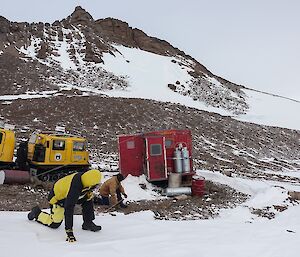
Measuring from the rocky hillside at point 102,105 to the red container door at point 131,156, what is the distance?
354cm

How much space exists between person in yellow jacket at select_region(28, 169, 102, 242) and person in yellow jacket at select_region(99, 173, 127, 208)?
3.27 metres

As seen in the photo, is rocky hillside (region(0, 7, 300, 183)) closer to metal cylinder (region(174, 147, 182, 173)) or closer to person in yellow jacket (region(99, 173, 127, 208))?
metal cylinder (region(174, 147, 182, 173))

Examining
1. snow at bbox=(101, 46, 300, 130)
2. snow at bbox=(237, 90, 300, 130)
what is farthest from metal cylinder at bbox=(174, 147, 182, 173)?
snow at bbox=(237, 90, 300, 130)

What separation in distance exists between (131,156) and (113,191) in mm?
4049

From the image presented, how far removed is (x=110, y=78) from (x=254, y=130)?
18.6 metres

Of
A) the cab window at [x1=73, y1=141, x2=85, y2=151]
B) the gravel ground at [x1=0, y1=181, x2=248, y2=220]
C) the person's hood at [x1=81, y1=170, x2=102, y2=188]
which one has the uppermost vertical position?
the cab window at [x1=73, y1=141, x2=85, y2=151]

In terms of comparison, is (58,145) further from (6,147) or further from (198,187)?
(198,187)

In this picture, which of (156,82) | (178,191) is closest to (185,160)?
(178,191)

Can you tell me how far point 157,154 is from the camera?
13.9 m

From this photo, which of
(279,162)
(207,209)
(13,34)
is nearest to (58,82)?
(13,34)

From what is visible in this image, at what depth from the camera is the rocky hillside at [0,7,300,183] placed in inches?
1033

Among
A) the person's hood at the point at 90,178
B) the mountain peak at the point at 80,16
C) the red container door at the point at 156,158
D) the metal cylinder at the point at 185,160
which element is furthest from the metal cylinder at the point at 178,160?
the mountain peak at the point at 80,16

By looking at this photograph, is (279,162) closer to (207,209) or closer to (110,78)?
(207,209)

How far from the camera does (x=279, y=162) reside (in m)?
28.2
